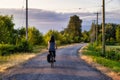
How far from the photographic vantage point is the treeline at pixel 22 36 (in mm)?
45656

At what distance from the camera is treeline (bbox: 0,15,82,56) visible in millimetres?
45656

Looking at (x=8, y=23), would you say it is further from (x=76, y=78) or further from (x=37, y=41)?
(x=76, y=78)

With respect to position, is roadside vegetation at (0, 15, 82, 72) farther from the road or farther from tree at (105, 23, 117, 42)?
tree at (105, 23, 117, 42)

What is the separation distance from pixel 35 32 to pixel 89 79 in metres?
72.2

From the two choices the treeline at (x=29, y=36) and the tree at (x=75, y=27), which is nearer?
the treeline at (x=29, y=36)

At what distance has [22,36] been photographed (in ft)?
261

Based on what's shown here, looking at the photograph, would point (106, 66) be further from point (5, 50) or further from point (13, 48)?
point (13, 48)

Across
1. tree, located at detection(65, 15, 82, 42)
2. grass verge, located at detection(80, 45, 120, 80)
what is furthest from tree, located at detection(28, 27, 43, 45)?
tree, located at detection(65, 15, 82, 42)

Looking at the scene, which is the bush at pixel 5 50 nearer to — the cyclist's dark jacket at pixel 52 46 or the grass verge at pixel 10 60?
the grass verge at pixel 10 60

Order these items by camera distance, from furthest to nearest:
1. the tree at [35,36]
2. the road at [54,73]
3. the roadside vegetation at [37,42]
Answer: the tree at [35,36] → the roadside vegetation at [37,42] → the road at [54,73]

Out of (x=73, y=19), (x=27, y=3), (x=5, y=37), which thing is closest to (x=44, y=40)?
(x=27, y=3)

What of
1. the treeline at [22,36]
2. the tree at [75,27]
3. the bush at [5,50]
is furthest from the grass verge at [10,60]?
the tree at [75,27]

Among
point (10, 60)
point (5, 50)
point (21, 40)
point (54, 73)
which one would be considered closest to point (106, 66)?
point (54, 73)

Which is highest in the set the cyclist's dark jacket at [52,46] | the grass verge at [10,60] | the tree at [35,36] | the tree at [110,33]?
the tree at [110,33]
